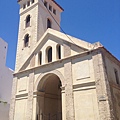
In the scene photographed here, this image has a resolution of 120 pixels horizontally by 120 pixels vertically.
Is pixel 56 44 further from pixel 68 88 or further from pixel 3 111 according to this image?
pixel 3 111

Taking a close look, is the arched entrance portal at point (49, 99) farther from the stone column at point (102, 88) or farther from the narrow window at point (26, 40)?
the narrow window at point (26, 40)

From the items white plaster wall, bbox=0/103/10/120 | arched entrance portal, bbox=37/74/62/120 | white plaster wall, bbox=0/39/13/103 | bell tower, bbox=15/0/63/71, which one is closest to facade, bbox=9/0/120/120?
arched entrance portal, bbox=37/74/62/120

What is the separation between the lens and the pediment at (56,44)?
13.4m

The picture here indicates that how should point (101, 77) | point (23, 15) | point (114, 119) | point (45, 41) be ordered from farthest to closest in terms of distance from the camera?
point (23, 15) < point (45, 41) < point (101, 77) < point (114, 119)

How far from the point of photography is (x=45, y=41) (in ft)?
53.6

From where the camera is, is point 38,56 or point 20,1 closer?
point 38,56

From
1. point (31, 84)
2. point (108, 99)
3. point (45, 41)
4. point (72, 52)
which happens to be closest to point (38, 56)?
point (45, 41)

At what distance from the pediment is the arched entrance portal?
2.27m

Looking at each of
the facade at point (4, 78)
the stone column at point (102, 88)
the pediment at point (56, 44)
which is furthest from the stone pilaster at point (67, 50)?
the facade at point (4, 78)

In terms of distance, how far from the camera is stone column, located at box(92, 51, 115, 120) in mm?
10305

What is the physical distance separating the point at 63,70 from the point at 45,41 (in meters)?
4.23

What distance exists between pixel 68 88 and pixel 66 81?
2.09 ft

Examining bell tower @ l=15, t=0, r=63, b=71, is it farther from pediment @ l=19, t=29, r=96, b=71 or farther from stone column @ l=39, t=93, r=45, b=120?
stone column @ l=39, t=93, r=45, b=120

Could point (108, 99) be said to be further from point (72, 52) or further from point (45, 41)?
point (45, 41)
